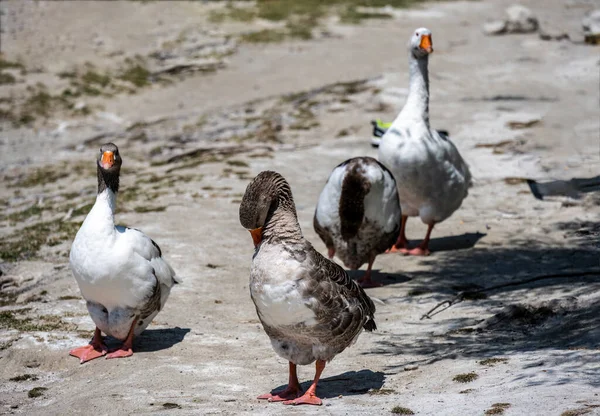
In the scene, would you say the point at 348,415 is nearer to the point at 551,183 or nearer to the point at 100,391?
the point at 100,391

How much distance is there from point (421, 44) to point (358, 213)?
3.52 meters

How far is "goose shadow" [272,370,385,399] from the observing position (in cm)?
716

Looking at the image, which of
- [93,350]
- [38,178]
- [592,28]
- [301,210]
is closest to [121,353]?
[93,350]

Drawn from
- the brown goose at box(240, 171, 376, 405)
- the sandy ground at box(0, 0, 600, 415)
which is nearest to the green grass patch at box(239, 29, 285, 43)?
the sandy ground at box(0, 0, 600, 415)

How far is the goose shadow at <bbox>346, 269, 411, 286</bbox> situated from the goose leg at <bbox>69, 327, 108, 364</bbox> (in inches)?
152

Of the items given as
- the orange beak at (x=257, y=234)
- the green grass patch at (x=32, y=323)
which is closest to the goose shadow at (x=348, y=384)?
the orange beak at (x=257, y=234)

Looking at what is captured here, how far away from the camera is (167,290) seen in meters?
8.73

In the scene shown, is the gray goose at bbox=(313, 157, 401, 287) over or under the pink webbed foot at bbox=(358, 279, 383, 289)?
over

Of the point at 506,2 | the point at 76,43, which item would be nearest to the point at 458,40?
the point at 506,2

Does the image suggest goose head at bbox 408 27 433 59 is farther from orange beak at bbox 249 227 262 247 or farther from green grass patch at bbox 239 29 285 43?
green grass patch at bbox 239 29 285 43

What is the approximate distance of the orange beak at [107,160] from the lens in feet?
27.6

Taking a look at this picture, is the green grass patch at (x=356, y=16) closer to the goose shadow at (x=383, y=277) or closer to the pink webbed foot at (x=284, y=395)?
the goose shadow at (x=383, y=277)

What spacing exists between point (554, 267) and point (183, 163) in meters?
8.42

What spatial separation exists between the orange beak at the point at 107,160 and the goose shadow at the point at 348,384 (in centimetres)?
276
